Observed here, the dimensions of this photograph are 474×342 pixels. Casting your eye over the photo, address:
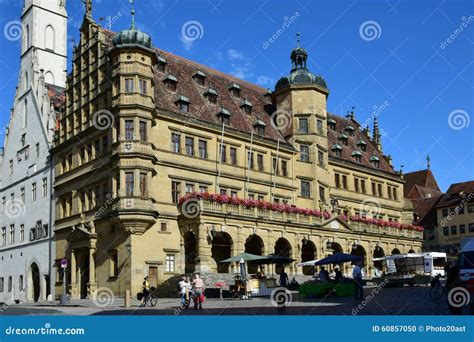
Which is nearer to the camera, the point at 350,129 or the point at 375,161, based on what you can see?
the point at 375,161

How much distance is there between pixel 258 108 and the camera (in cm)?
5522

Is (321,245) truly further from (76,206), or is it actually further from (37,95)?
(37,95)

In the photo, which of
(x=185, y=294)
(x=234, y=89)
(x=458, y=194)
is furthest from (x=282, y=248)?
(x=458, y=194)

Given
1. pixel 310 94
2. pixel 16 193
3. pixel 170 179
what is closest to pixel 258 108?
pixel 310 94

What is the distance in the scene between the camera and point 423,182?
92.7 m

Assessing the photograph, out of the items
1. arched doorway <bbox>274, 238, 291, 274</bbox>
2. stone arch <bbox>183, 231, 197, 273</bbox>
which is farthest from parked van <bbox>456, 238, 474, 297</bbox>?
arched doorway <bbox>274, 238, 291, 274</bbox>

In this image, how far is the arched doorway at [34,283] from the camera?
52.2 meters

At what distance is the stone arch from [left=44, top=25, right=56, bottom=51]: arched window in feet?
108

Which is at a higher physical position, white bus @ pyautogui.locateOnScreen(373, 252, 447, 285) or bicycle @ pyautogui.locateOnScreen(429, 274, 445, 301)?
white bus @ pyautogui.locateOnScreen(373, 252, 447, 285)

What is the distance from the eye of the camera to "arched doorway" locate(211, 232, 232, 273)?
44.6 metres

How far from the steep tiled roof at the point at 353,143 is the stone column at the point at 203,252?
73.4ft

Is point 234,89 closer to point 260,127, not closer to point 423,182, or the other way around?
point 260,127

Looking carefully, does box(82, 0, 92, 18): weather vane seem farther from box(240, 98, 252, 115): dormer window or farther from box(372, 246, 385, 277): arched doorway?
box(372, 246, 385, 277): arched doorway

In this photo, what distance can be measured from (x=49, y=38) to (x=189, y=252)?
34.0m
